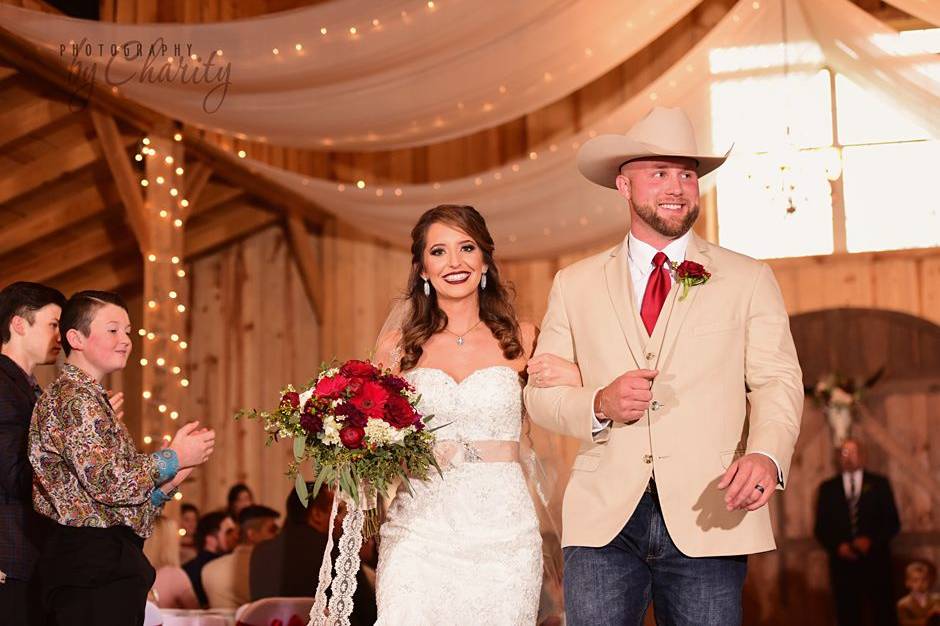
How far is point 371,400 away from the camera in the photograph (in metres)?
3.81

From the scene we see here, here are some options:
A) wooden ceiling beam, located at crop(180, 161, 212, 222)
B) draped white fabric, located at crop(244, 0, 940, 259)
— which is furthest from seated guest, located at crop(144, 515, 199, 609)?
draped white fabric, located at crop(244, 0, 940, 259)

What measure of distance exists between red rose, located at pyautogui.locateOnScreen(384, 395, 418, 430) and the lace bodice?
43 cm

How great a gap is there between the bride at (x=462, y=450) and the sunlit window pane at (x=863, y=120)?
6.08m

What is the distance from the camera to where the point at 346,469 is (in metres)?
3.91

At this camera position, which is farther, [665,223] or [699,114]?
[699,114]

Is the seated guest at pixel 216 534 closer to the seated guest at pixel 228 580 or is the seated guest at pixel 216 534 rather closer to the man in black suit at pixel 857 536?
the seated guest at pixel 228 580

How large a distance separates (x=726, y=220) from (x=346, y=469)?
6.67m

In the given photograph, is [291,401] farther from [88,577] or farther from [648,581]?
[648,581]

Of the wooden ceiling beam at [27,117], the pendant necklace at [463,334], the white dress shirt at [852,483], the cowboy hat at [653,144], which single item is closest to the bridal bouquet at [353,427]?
the pendant necklace at [463,334]

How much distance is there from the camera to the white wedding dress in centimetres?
411

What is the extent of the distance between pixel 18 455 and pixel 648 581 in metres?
2.09

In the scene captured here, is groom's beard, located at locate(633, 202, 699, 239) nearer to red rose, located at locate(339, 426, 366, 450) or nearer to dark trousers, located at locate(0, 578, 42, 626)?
red rose, located at locate(339, 426, 366, 450)

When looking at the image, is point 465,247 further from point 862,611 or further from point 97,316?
point 862,611

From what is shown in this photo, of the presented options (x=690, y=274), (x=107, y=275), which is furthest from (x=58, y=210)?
(x=690, y=274)
